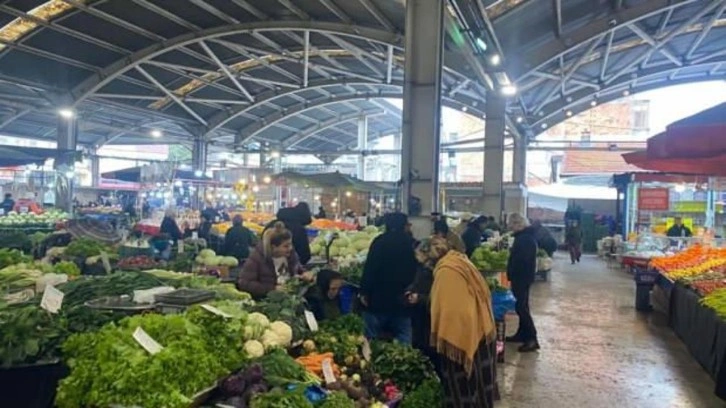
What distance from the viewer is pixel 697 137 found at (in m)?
5.24

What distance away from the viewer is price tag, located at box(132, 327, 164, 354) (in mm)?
2539

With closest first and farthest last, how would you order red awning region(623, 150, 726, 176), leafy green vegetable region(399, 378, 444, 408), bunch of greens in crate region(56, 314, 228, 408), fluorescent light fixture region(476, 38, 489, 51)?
bunch of greens in crate region(56, 314, 228, 408) → leafy green vegetable region(399, 378, 444, 408) → red awning region(623, 150, 726, 176) → fluorescent light fixture region(476, 38, 489, 51)

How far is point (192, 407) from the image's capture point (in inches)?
97.9

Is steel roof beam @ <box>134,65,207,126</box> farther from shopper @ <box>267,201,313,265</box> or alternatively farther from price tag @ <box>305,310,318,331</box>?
price tag @ <box>305,310,318,331</box>

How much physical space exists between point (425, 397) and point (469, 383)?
0.97ft

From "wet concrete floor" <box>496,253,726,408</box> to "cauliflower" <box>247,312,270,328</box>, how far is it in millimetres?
2163

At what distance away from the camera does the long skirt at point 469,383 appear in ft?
11.4

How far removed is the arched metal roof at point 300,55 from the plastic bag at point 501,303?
15.7ft

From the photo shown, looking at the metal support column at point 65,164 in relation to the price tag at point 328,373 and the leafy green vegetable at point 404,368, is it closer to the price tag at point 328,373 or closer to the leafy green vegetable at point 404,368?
the leafy green vegetable at point 404,368

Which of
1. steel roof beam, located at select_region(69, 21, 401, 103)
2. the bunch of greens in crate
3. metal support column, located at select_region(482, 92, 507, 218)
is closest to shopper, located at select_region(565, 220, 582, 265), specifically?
metal support column, located at select_region(482, 92, 507, 218)

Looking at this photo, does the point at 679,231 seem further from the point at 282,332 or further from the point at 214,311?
the point at 214,311

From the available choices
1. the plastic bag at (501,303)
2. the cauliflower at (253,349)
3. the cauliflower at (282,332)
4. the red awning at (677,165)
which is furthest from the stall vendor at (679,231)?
the cauliflower at (253,349)

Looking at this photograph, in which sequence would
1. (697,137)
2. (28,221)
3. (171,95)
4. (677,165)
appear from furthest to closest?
(171,95)
(28,221)
(677,165)
(697,137)

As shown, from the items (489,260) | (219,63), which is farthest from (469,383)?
(219,63)
